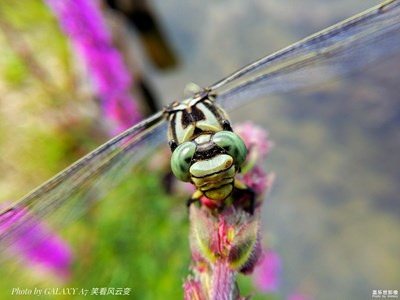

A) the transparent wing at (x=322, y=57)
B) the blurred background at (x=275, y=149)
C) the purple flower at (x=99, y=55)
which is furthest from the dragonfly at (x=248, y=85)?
the blurred background at (x=275, y=149)

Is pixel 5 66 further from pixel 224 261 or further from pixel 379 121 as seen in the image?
pixel 224 261

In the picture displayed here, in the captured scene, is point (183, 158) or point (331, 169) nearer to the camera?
point (183, 158)

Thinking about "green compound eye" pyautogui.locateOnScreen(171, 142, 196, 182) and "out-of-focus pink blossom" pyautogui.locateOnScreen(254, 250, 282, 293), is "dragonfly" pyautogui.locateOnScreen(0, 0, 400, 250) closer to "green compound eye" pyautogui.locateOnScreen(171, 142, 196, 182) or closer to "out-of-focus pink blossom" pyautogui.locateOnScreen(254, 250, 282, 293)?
"green compound eye" pyautogui.locateOnScreen(171, 142, 196, 182)

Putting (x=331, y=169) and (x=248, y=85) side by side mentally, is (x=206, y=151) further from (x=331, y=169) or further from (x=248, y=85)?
(x=331, y=169)

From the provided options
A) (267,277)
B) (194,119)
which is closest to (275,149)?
(267,277)

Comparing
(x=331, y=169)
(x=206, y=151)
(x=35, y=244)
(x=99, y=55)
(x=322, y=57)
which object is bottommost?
(x=331, y=169)

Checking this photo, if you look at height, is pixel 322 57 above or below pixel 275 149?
above

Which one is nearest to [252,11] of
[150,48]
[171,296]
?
[150,48]

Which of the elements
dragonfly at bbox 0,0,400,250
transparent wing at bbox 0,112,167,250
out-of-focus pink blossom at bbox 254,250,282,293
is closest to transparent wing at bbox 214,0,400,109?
dragonfly at bbox 0,0,400,250
